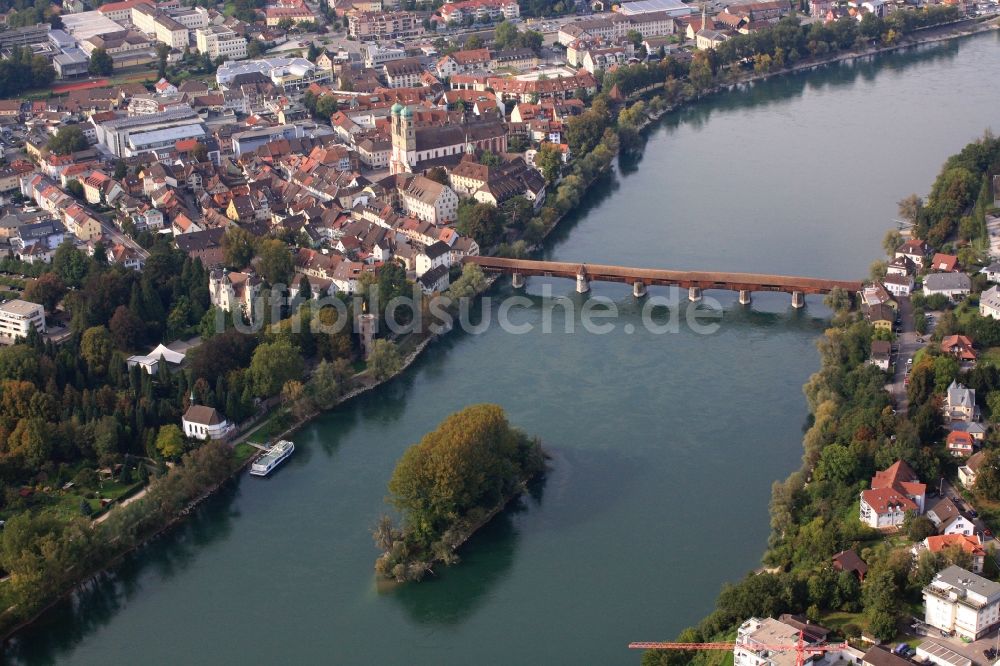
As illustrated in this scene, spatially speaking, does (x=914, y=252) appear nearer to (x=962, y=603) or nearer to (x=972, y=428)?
(x=972, y=428)

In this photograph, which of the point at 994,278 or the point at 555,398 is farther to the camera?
the point at 994,278

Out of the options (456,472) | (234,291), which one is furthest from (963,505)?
(234,291)

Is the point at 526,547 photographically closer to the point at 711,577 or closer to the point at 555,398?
the point at 711,577

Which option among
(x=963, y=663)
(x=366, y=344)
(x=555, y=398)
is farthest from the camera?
(x=366, y=344)

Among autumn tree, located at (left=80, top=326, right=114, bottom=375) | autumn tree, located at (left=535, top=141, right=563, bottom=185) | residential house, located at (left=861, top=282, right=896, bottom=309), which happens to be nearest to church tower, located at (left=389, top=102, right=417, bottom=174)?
autumn tree, located at (left=535, top=141, right=563, bottom=185)

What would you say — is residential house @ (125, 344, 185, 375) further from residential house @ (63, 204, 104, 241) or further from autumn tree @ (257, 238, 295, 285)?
residential house @ (63, 204, 104, 241)

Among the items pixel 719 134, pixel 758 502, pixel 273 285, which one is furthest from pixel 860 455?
pixel 719 134
